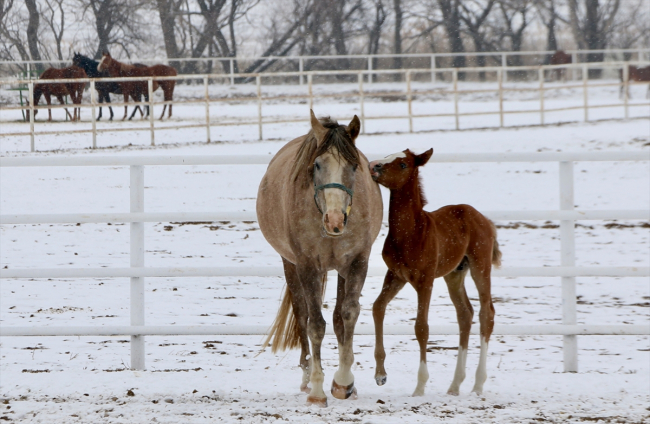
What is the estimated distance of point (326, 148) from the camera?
334 centimetres

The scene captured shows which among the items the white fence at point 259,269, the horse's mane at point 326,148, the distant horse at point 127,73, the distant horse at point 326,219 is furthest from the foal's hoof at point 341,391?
the distant horse at point 127,73

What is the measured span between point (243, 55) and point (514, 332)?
93.4ft

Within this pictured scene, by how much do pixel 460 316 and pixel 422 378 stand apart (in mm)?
347

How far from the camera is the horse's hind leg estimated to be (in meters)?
3.86

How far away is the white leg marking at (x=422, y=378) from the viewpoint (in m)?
3.77

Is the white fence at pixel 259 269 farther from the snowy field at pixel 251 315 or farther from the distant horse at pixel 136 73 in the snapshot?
the distant horse at pixel 136 73

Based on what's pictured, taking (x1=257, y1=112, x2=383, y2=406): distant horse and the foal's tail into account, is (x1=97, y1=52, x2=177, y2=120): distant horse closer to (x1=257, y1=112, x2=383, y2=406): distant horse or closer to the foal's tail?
the foal's tail

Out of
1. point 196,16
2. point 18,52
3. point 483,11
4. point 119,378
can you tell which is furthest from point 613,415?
point 483,11

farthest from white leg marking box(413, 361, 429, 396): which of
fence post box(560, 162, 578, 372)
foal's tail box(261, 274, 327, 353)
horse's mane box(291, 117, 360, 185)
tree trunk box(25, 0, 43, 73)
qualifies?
tree trunk box(25, 0, 43, 73)

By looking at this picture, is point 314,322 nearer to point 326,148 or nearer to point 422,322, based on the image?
point 422,322

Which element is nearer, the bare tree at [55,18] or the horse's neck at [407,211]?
the horse's neck at [407,211]

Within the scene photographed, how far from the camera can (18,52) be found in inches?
656

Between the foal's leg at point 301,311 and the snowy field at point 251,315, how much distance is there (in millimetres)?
103

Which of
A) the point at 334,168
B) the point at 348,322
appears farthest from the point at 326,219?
the point at 348,322
